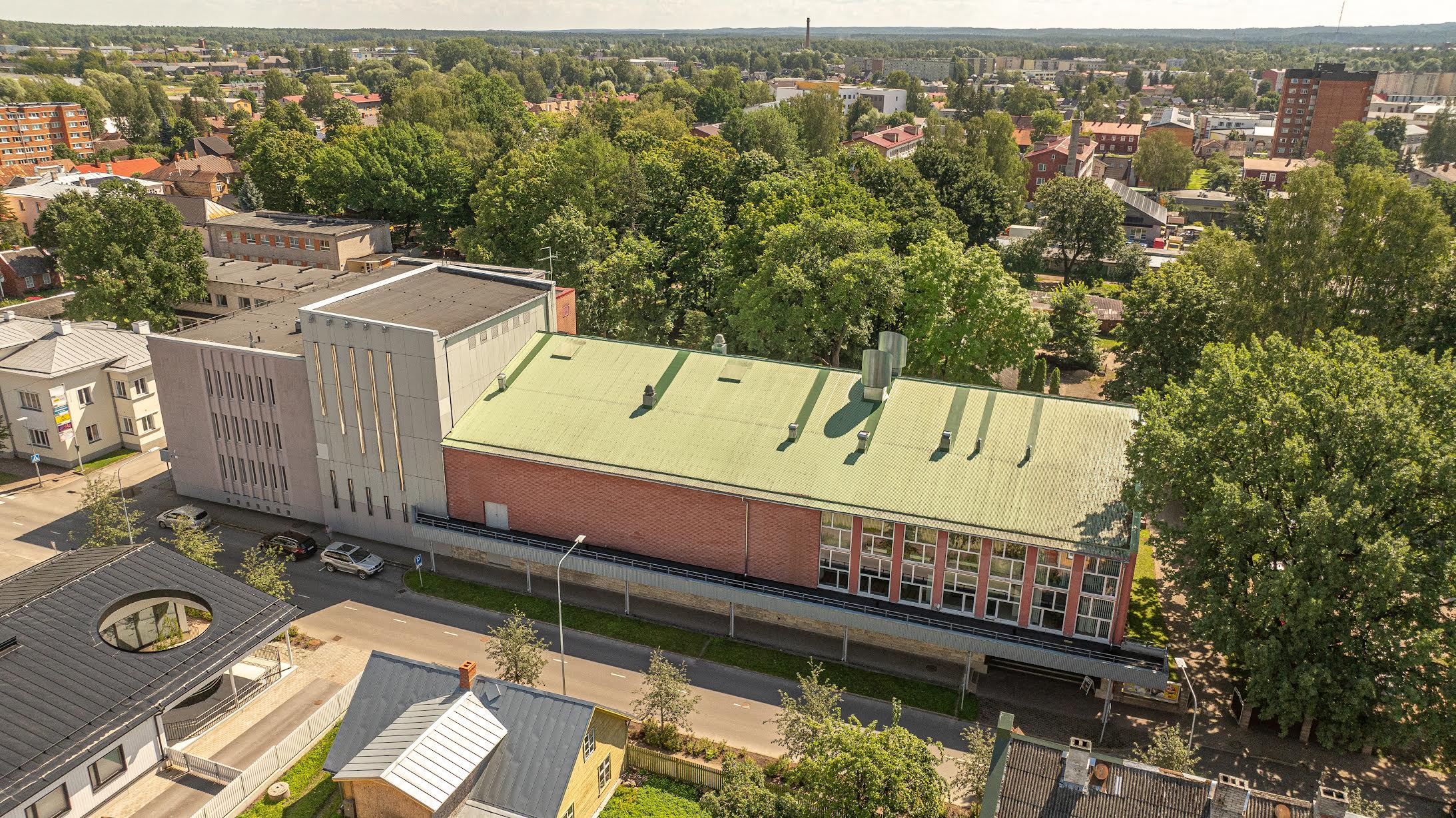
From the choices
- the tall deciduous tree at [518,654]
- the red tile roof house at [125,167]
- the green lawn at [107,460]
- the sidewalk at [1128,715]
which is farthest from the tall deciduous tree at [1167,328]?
the red tile roof house at [125,167]

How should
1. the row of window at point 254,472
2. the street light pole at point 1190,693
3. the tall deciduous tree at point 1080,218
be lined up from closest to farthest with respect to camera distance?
the street light pole at point 1190,693 < the row of window at point 254,472 < the tall deciduous tree at point 1080,218

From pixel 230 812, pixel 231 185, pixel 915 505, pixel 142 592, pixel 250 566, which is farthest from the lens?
pixel 231 185

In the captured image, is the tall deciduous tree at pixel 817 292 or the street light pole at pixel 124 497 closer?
the street light pole at pixel 124 497

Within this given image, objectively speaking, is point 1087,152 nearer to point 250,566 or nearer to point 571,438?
point 571,438

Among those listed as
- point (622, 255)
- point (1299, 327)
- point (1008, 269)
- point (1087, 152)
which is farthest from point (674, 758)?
point (1087, 152)

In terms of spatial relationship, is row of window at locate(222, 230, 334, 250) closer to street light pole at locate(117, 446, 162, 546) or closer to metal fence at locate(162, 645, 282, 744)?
street light pole at locate(117, 446, 162, 546)

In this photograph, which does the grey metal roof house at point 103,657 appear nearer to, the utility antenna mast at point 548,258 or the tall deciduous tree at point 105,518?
the tall deciduous tree at point 105,518

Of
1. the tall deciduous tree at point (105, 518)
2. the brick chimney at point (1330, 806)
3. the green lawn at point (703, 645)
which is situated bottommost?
the green lawn at point (703, 645)
